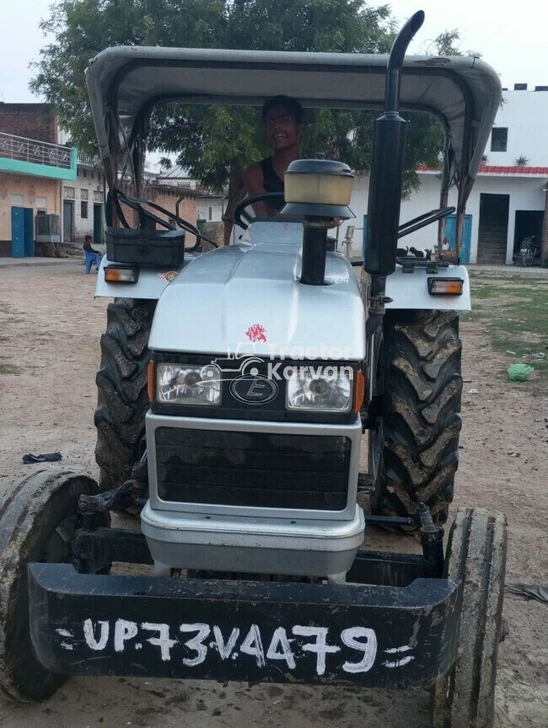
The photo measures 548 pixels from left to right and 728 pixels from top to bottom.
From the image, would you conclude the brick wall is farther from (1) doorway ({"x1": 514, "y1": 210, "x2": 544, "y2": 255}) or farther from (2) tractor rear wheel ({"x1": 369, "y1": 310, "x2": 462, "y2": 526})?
(2) tractor rear wheel ({"x1": 369, "y1": 310, "x2": 462, "y2": 526})

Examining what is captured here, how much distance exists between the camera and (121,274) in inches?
144

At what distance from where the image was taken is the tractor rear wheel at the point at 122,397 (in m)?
3.61

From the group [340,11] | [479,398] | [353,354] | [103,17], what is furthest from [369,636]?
[103,17]

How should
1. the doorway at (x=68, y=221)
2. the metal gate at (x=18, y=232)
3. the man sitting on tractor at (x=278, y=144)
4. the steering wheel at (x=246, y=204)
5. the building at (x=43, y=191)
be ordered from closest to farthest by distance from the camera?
the steering wheel at (x=246, y=204) < the man sitting on tractor at (x=278, y=144) < the building at (x=43, y=191) < the metal gate at (x=18, y=232) < the doorway at (x=68, y=221)

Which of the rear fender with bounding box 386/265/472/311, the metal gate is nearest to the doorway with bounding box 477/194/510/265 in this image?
the metal gate

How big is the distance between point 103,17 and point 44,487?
1926 centimetres

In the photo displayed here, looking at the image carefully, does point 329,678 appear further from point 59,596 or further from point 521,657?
point 521,657

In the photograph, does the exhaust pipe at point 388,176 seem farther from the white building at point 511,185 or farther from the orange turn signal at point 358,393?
the white building at point 511,185

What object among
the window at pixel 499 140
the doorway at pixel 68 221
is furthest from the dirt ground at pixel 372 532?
the window at pixel 499 140

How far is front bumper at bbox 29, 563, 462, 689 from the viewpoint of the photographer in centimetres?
229

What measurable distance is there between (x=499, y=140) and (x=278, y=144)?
36954 millimetres

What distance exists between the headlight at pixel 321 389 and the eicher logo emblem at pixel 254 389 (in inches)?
2.1

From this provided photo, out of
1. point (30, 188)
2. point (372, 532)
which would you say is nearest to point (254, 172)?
point (372, 532)

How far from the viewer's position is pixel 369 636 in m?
2.29
